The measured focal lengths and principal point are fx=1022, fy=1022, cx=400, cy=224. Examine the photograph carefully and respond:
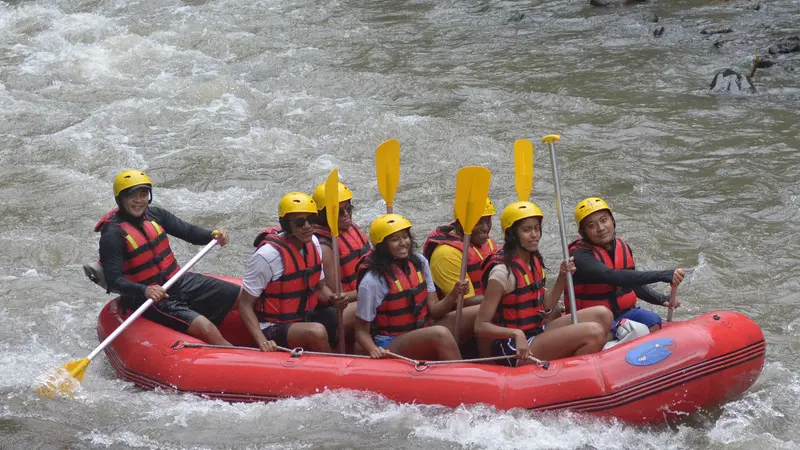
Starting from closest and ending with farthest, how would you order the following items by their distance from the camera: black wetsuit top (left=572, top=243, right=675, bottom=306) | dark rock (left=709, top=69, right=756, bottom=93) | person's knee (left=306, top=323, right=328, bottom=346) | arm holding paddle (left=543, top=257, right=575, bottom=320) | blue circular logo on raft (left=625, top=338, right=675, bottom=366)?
blue circular logo on raft (left=625, top=338, right=675, bottom=366) < black wetsuit top (left=572, top=243, right=675, bottom=306) < arm holding paddle (left=543, top=257, right=575, bottom=320) < person's knee (left=306, top=323, right=328, bottom=346) < dark rock (left=709, top=69, right=756, bottom=93)

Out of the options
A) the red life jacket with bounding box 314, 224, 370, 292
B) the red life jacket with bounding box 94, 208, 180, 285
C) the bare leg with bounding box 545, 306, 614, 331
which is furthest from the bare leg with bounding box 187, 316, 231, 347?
the bare leg with bounding box 545, 306, 614, 331

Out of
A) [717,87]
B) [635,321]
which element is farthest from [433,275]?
[717,87]

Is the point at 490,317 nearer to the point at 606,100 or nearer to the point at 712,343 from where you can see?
the point at 712,343

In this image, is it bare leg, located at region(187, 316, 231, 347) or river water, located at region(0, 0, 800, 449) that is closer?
river water, located at region(0, 0, 800, 449)

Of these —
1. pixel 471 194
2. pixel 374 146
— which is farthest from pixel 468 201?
pixel 374 146

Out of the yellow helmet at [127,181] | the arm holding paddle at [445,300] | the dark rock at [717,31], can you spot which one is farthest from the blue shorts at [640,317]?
the dark rock at [717,31]

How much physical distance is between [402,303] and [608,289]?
1092 mm

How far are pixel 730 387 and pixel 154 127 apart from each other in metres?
7.14

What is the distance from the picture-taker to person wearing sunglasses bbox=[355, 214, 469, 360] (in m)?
5.07

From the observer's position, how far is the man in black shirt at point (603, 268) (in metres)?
5.23

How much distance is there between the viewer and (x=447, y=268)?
5.48 meters

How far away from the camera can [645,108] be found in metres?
10.3

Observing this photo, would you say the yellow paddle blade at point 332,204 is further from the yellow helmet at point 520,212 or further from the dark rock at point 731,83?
the dark rock at point 731,83

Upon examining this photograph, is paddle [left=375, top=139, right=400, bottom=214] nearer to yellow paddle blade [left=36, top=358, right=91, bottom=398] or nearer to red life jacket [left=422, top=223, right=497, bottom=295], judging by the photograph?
red life jacket [left=422, top=223, right=497, bottom=295]
